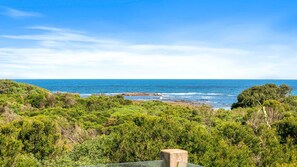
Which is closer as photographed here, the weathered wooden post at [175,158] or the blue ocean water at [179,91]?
the weathered wooden post at [175,158]

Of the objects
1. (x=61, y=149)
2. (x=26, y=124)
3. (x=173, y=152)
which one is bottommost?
(x=61, y=149)

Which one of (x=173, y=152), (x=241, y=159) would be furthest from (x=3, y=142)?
(x=173, y=152)

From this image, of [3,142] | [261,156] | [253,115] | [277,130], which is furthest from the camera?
[253,115]

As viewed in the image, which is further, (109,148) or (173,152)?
(109,148)

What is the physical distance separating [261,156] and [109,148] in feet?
12.5

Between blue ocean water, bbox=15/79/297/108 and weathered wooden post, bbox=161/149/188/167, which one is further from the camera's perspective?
blue ocean water, bbox=15/79/297/108

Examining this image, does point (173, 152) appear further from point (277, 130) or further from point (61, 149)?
point (277, 130)

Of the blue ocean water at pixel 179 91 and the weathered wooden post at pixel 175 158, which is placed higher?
the weathered wooden post at pixel 175 158

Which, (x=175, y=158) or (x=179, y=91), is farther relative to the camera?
(x=179, y=91)

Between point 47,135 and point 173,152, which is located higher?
Answer: point 173,152

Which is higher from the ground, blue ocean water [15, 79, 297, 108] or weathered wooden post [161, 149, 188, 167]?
weathered wooden post [161, 149, 188, 167]

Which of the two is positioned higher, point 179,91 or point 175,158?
point 175,158

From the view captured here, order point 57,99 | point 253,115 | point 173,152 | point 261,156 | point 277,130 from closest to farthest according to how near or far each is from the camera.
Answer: point 173,152 → point 261,156 → point 277,130 → point 253,115 → point 57,99

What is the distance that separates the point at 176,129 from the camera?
8.82 metres
